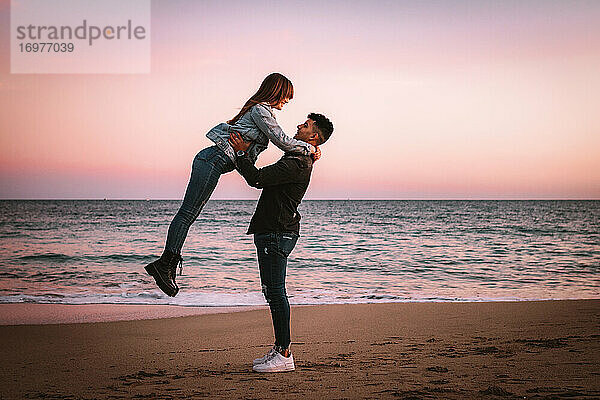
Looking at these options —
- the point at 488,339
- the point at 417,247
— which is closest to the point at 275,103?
the point at 488,339

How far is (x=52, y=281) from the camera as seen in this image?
1231 centimetres

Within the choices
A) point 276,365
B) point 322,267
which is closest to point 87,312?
point 276,365

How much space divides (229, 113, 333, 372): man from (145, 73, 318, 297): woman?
0.56 ft

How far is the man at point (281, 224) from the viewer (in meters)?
3.93

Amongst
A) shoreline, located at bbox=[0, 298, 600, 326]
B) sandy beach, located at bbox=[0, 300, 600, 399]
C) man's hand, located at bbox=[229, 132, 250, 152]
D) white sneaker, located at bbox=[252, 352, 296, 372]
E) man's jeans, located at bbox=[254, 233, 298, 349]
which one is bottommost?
shoreline, located at bbox=[0, 298, 600, 326]

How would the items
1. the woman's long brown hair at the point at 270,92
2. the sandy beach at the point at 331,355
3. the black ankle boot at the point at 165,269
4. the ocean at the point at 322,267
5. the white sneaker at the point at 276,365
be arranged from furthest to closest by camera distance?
the ocean at the point at 322,267
the white sneaker at the point at 276,365
the woman's long brown hair at the point at 270,92
the black ankle boot at the point at 165,269
the sandy beach at the point at 331,355

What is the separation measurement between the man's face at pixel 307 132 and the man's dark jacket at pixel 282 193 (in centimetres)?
15

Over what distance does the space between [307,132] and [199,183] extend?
81 centimetres

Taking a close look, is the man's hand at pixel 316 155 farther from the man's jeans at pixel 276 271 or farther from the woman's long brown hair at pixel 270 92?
the man's jeans at pixel 276 271

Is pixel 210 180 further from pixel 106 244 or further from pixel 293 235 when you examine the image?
pixel 106 244

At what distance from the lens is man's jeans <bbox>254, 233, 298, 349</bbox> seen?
13.0ft

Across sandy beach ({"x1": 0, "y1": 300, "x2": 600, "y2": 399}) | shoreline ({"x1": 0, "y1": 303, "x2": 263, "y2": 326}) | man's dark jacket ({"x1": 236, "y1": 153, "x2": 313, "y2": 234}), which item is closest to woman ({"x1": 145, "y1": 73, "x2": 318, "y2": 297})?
man's dark jacket ({"x1": 236, "y1": 153, "x2": 313, "y2": 234})

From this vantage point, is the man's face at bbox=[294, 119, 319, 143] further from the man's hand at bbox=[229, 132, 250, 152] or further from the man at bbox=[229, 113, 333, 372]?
the man's hand at bbox=[229, 132, 250, 152]

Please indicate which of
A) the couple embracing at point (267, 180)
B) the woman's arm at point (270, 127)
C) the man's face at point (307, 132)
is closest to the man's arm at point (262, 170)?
the couple embracing at point (267, 180)
